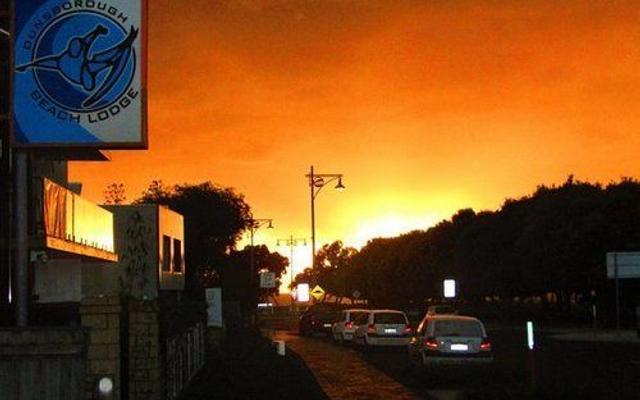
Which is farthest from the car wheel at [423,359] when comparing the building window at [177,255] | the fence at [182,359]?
the building window at [177,255]

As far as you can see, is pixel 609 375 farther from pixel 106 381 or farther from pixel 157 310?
pixel 106 381

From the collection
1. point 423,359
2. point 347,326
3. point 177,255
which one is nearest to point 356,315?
point 347,326

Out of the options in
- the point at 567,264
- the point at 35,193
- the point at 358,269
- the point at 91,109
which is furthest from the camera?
the point at 358,269

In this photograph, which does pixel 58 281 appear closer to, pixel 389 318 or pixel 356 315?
pixel 389 318

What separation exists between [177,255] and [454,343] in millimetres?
25347

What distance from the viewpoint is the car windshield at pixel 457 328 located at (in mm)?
25094

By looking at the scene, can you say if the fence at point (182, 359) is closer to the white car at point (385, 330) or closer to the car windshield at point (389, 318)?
the white car at point (385, 330)

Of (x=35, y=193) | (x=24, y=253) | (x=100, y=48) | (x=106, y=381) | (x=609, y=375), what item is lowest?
(x=609, y=375)

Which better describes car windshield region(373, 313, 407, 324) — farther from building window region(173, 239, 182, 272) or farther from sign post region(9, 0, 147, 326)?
sign post region(9, 0, 147, 326)

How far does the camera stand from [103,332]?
1292 cm

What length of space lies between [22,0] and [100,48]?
1157 mm

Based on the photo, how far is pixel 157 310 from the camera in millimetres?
14805

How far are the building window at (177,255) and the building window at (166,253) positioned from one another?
166 cm

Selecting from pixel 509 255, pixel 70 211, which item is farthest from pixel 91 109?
pixel 509 255
